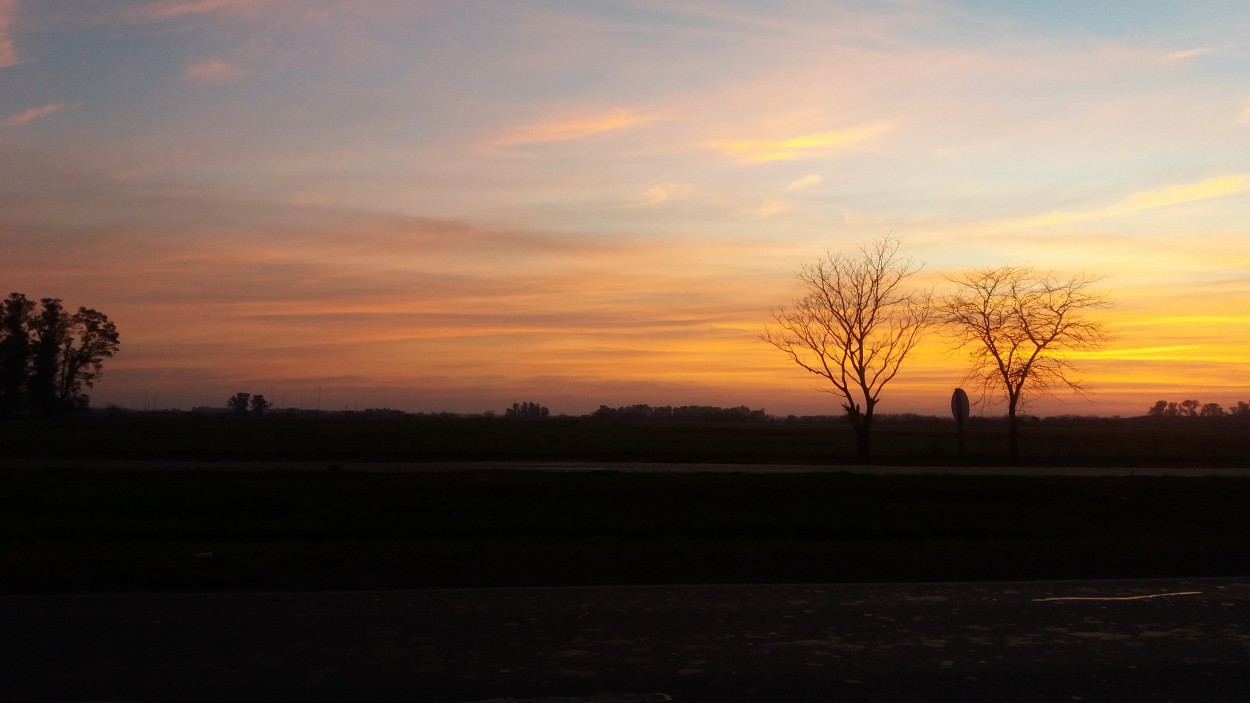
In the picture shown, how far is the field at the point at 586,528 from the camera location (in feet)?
42.5

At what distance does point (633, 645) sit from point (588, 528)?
34.8ft

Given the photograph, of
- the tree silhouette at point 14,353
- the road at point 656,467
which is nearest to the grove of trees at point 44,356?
the tree silhouette at point 14,353

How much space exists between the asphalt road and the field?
2.05m

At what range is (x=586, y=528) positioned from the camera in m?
18.7

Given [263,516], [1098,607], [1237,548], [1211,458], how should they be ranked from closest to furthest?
[1098,607], [1237,548], [263,516], [1211,458]

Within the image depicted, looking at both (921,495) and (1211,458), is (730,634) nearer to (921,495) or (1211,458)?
(921,495)

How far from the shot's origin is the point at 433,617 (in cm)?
938

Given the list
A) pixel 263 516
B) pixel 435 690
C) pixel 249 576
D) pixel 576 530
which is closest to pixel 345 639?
pixel 435 690

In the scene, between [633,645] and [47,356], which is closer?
[633,645]

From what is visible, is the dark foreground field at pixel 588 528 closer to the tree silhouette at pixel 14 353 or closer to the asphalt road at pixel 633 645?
the asphalt road at pixel 633 645

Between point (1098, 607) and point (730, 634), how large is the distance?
4.30m

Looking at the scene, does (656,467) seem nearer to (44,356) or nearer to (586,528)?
(586,528)

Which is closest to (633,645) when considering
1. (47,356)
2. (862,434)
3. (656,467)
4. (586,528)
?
(586,528)

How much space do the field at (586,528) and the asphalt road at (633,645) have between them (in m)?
2.05
